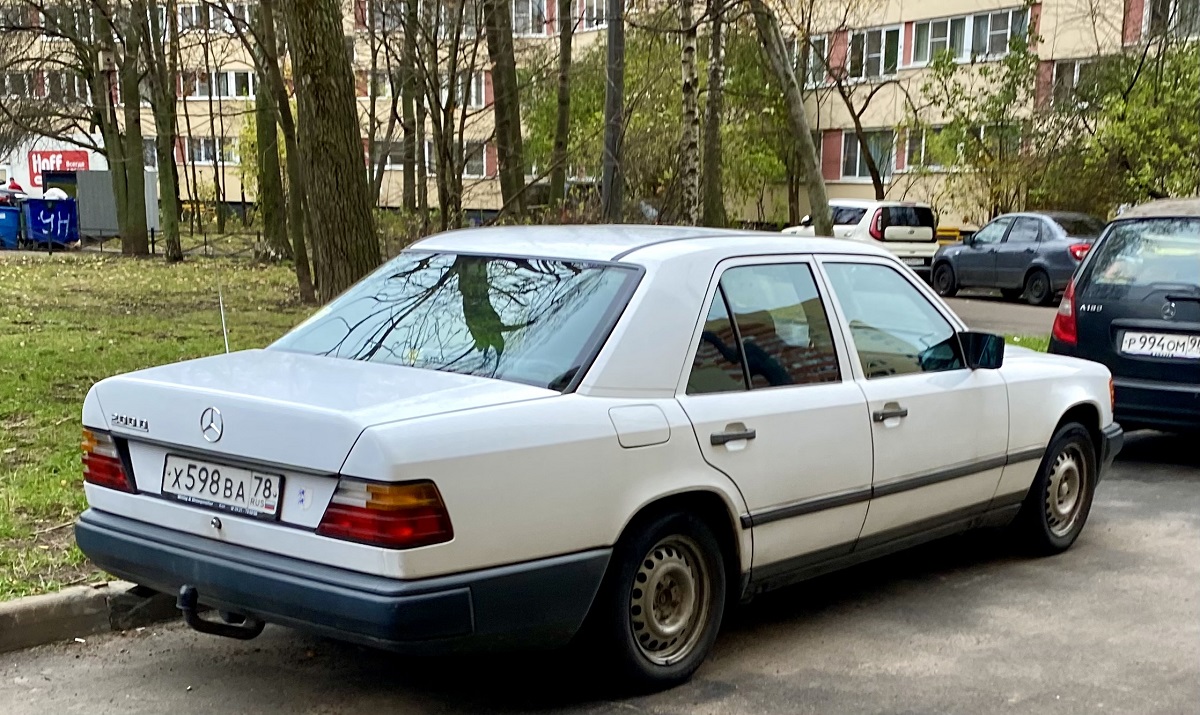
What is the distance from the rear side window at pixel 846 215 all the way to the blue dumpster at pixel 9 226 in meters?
21.3

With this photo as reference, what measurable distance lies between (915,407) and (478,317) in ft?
6.32

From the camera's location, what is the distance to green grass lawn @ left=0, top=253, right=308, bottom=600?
5810 millimetres

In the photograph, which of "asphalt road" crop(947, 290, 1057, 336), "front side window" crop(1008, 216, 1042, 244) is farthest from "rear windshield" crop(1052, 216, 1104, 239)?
"asphalt road" crop(947, 290, 1057, 336)

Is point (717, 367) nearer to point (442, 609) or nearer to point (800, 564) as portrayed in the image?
point (800, 564)

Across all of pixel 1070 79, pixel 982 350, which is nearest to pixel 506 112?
pixel 982 350

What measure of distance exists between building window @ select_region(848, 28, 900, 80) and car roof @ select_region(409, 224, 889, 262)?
40.2m

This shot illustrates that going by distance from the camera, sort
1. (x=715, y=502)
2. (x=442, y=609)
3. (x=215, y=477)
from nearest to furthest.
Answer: (x=442, y=609) → (x=215, y=477) → (x=715, y=502)

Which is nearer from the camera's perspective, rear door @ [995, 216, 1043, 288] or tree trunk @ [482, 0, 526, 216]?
tree trunk @ [482, 0, 526, 216]

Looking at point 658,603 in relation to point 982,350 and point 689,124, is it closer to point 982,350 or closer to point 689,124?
point 982,350

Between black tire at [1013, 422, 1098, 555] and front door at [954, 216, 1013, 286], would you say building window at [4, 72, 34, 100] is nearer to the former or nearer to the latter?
front door at [954, 216, 1013, 286]

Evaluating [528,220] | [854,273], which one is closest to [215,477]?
[854,273]

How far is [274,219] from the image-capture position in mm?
27469

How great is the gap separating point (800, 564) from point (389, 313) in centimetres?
186

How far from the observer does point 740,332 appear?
186 inches
